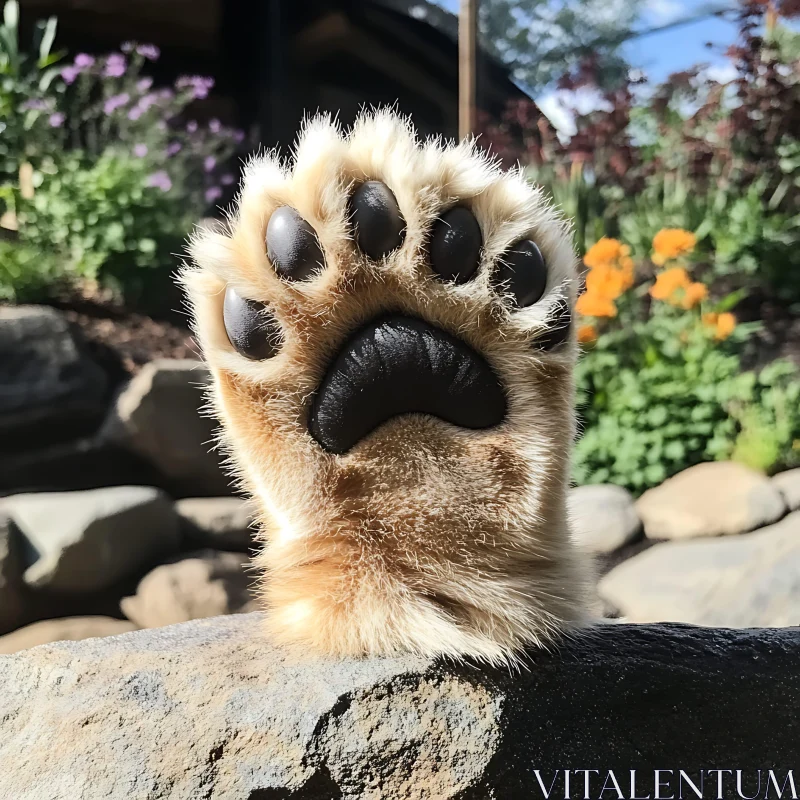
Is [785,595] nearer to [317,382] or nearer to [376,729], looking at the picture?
[376,729]

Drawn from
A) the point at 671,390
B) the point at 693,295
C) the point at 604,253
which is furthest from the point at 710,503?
the point at 604,253

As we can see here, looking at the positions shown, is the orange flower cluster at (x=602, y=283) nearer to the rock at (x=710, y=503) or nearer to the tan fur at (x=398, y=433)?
the rock at (x=710, y=503)

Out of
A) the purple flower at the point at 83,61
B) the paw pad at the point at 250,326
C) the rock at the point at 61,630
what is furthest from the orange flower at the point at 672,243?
the paw pad at the point at 250,326

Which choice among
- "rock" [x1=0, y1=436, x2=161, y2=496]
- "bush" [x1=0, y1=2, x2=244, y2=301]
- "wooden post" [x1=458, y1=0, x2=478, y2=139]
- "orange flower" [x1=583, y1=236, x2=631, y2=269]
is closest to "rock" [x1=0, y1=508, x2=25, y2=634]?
"rock" [x1=0, y1=436, x2=161, y2=496]

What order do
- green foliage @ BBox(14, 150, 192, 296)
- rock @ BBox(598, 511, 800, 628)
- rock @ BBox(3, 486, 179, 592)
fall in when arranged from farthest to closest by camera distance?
green foliage @ BBox(14, 150, 192, 296) → rock @ BBox(3, 486, 179, 592) → rock @ BBox(598, 511, 800, 628)

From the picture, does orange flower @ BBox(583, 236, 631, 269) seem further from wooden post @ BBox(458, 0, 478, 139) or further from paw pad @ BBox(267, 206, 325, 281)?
paw pad @ BBox(267, 206, 325, 281)

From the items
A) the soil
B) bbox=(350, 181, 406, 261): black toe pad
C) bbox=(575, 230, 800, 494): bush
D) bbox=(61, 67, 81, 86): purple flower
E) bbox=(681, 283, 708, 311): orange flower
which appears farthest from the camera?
bbox=(61, 67, 81, 86): purple flower

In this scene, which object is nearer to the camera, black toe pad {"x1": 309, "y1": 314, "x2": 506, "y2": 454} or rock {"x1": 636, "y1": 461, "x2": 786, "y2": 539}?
black toe pad {"x1": 309, "y1": 314, "x2": 506, "y2": 454}
